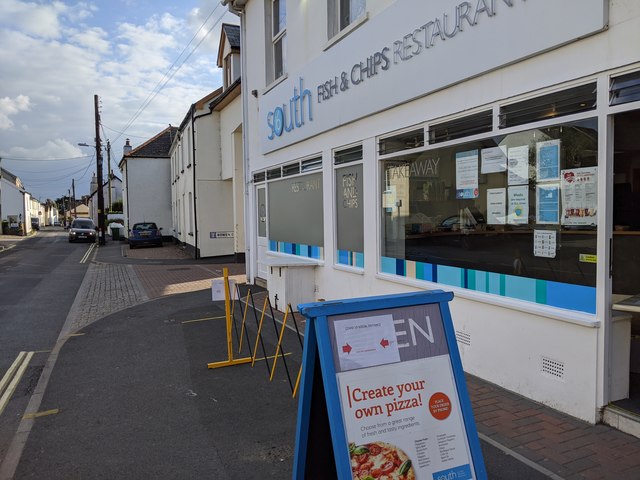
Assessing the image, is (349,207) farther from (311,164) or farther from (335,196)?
(311,164)

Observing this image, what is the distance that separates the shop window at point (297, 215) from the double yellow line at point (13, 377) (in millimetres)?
4808

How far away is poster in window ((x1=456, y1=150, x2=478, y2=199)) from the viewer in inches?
210

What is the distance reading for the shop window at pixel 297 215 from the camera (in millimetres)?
9102

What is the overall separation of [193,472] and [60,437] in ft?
4.72

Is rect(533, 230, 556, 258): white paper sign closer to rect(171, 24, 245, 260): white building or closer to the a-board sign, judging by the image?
the a-board sign

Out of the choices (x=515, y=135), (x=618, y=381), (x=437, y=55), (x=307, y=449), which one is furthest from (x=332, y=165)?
(x=307, y=449)

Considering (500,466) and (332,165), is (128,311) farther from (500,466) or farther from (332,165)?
(500,466)

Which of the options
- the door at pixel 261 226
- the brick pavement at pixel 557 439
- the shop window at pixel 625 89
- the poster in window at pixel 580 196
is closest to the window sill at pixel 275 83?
the door at pixel 261 226

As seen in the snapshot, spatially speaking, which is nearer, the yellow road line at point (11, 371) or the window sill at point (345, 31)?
the yellow road line at point (11, 371)

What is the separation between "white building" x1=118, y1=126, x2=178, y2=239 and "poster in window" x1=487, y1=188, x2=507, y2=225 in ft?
101

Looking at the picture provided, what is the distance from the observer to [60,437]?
4156 mm

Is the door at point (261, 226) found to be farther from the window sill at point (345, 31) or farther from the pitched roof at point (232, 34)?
the pitched roof at point (232, 34)

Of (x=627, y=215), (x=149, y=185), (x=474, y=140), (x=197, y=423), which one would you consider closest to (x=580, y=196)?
(x=474, y=140)

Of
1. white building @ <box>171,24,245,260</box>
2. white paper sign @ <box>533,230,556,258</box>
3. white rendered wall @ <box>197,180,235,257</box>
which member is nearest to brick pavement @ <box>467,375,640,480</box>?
white paper sign @ <box>533,230,556,258</box>
